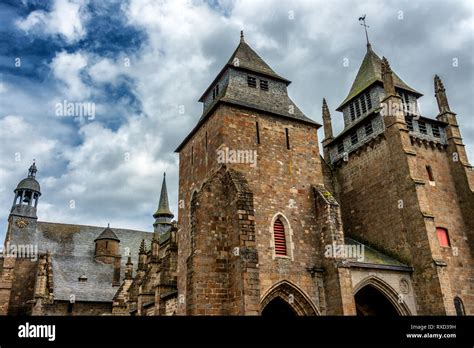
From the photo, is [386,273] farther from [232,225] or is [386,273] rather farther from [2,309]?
[2,309]

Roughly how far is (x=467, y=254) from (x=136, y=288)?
22670 mm

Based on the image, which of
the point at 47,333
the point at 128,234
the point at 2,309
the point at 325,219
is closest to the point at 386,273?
the point at 325,219

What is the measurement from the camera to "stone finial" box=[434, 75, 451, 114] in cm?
2644

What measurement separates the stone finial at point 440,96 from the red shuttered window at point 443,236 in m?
8.41

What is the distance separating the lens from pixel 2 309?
35.2m

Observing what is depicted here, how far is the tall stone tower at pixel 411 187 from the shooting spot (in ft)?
67.3

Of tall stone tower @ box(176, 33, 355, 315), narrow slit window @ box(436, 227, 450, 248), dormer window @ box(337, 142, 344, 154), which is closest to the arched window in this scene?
narrow slit window @ box(436, 227, 450, 248)

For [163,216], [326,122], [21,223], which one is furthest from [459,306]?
[163,216]

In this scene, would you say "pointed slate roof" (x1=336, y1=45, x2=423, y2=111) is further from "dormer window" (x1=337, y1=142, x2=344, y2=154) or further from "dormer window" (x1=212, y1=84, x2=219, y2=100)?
"dormer window" (x1=212, y1=84, x2=219, y2=100)

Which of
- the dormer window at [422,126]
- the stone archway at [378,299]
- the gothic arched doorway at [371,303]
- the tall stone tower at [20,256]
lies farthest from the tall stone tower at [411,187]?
the tall stone tower at [20,256]

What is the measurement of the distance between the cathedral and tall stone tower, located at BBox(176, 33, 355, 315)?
0.06 meters

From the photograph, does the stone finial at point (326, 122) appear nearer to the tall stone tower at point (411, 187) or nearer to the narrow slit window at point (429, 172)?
the tall stone tower at point (411, 187)

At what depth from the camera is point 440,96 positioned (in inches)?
1059

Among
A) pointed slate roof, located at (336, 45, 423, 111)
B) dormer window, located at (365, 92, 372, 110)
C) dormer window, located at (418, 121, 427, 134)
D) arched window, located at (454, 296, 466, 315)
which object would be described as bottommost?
arched window, located at (454, 296, 466, 315)
